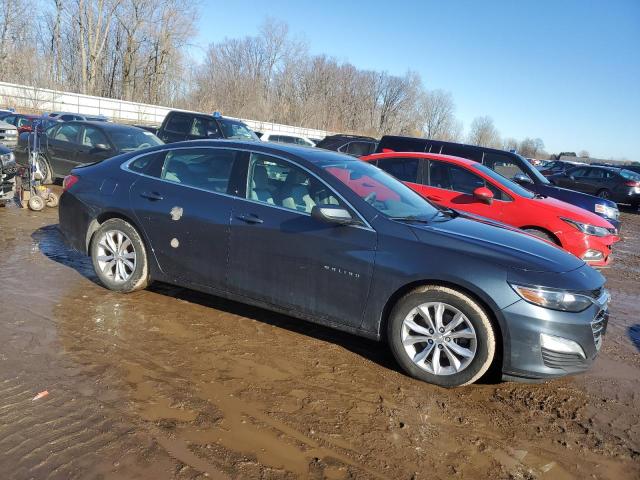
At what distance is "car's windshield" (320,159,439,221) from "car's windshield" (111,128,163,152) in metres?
6.56

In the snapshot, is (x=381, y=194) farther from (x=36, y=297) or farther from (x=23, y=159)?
(x=23, y=159)

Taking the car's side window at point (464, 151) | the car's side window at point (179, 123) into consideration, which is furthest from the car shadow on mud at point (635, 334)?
the car's side window at point (179, 123)

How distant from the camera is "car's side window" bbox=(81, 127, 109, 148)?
10.3m

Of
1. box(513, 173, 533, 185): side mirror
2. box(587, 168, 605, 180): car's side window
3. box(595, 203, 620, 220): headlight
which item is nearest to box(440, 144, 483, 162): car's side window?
box(513, 173, 533, 185): side mirror

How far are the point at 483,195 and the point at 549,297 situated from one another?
3.87 meters

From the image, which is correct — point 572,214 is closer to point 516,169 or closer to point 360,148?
point 516,169

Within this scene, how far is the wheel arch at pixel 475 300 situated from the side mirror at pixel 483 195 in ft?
12.6

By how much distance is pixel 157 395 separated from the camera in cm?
324

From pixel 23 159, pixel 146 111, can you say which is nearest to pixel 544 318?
pixel 23 159

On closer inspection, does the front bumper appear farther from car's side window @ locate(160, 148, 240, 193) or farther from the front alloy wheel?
car's side window @ locate(160, 148, 240, 193)

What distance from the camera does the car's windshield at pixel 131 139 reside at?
33.2 ft

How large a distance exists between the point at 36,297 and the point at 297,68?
68549 millimetres

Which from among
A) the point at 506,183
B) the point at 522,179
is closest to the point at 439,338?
the point at 506,183

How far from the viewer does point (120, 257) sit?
16.4ft
